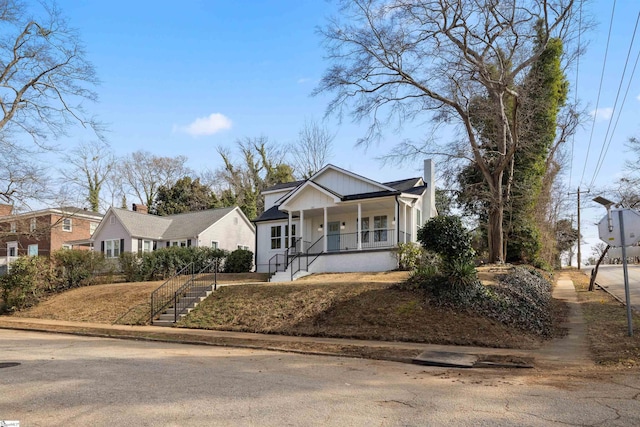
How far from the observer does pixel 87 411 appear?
19.2 feet

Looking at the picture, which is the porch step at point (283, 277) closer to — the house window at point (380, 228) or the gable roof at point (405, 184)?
the house window at point (380, 228)

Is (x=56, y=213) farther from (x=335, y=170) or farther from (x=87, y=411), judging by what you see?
(x=87, y=411)

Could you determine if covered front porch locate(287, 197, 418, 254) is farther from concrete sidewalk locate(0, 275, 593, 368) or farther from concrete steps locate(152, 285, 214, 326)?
concrete sidewalk locate(0, 275, 593, 368)

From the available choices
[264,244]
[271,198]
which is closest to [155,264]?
[264,244]

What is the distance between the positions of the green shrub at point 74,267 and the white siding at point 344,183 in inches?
527

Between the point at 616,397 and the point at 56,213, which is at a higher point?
the point at 56,213

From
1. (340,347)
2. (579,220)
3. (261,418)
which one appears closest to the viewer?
(261,418)

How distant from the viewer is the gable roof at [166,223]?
36.6m

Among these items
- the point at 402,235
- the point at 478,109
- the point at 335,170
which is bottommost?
the point at 402,235

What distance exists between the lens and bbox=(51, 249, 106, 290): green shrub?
2520cm

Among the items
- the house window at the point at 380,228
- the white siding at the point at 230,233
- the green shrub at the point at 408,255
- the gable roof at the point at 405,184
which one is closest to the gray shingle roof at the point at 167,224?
the white siding at the point at 230,233

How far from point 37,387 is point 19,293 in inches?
736

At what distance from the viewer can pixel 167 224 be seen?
131 ft

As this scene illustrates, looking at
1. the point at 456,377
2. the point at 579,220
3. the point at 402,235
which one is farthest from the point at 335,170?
the point at 579,220
